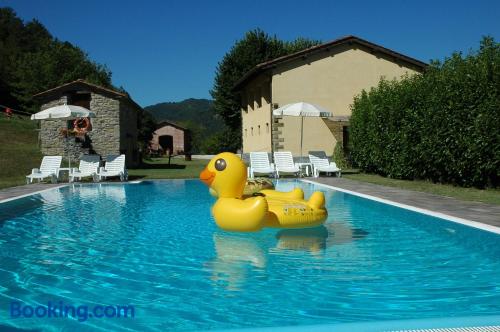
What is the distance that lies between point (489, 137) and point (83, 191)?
11186mm

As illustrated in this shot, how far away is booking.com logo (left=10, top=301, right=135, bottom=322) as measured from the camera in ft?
11.3

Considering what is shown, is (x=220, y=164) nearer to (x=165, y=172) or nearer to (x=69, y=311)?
(x=69, y=311)

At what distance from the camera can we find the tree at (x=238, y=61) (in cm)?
3725

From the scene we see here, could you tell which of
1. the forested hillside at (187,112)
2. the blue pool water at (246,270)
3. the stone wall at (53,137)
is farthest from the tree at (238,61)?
the forested hillside at (187,112)

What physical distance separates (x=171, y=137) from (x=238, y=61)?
118ft

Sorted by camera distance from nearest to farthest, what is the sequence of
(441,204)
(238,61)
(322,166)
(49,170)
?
(441,204) → (49,170) → (322,166) → (238,61)

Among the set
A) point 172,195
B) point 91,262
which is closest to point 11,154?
point 172,195

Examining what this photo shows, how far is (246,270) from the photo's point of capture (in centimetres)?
471

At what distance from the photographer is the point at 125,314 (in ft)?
11.4

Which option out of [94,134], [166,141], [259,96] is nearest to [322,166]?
[259,96]

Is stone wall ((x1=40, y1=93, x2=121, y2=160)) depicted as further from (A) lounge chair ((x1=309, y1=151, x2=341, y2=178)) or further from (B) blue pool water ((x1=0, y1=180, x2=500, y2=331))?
(B) blue pool water ((x1=0, y1=180, x2=500, y2=331))

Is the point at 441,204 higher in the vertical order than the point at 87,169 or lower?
lower

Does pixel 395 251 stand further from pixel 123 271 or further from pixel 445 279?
pixel 123 271

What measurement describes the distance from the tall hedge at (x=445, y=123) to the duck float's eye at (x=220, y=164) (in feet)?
24.1
